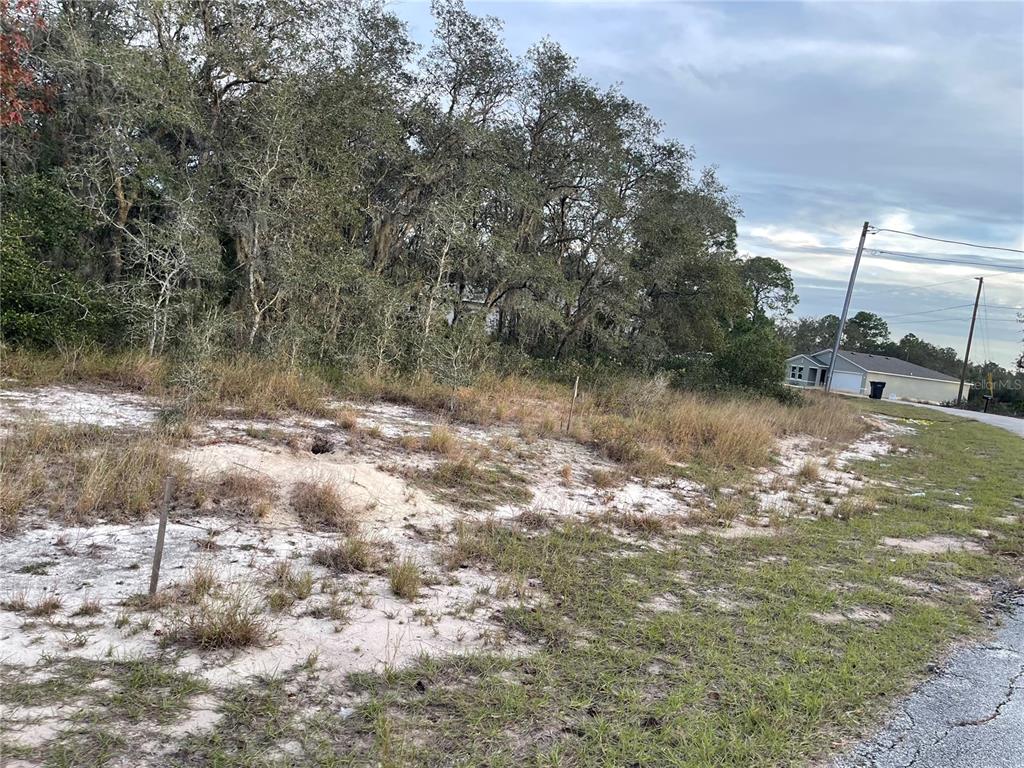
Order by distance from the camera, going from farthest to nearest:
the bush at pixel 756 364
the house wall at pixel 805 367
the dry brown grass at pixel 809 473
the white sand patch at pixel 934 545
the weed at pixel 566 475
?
the house wall at pixel 805 367
the bush at pixel 756 364
the dry brown grass at pixel 809 473
the weed at pixel 566 475
the white sand patch at pixel 934 545

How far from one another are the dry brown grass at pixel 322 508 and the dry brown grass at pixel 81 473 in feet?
3.13

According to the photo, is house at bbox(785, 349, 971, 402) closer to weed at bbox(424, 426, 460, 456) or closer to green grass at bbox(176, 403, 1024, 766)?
weed at bbox(424, 426, 460, 456)

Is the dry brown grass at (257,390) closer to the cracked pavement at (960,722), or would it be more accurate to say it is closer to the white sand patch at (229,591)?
the white sand patch at (229,591)

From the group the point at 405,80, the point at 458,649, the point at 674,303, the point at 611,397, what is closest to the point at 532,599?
the point at 458,649

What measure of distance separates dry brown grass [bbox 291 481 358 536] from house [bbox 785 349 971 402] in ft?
166

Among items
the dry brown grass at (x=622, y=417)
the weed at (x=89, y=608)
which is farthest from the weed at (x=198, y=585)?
the dry brown grass at (x=622, y=417)

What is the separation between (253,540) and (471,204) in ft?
36.8

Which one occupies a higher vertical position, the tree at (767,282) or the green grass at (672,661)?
the tree at (767,282)

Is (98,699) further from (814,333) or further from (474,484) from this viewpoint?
(814,333)

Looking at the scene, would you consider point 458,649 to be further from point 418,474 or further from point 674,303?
point 674,303

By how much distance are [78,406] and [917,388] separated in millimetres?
58611

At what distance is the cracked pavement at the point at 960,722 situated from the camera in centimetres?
270

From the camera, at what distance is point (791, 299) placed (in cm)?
4872

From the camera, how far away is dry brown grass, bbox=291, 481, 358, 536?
201 inches
